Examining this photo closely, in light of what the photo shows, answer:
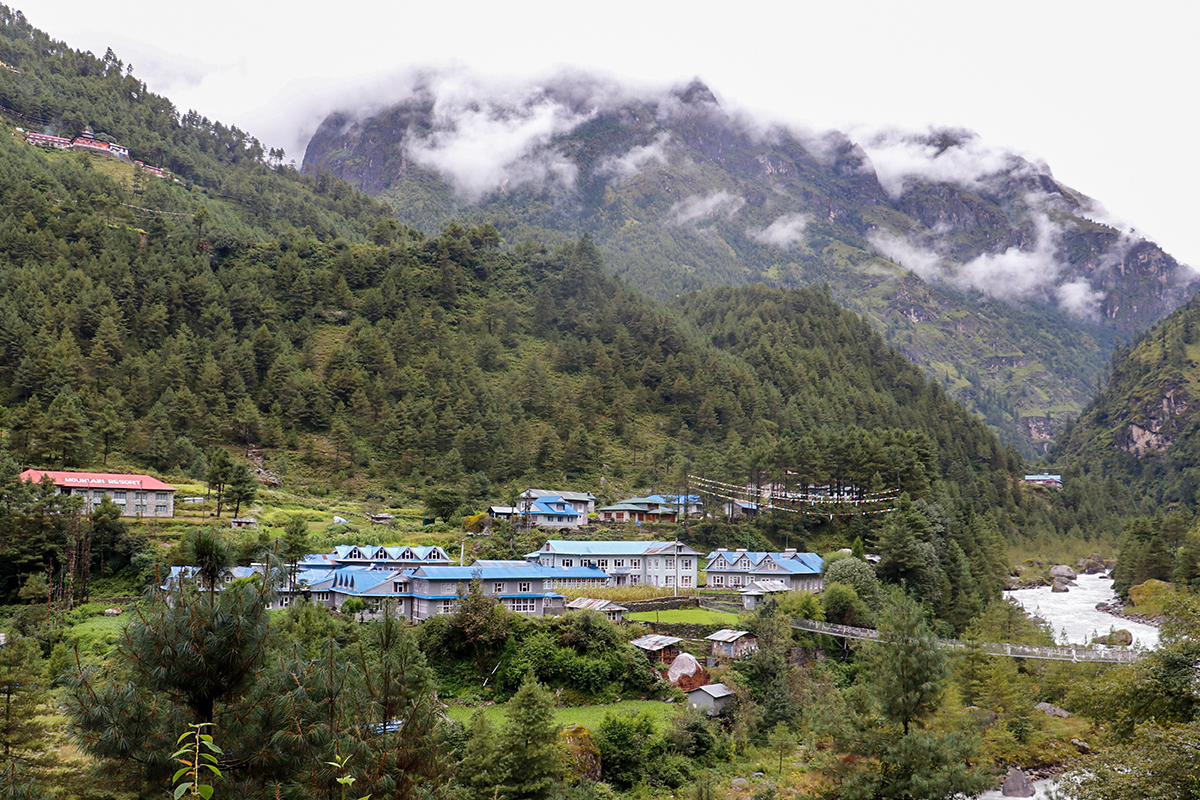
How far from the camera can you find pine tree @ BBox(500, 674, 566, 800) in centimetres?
2483

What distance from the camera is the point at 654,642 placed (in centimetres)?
3809

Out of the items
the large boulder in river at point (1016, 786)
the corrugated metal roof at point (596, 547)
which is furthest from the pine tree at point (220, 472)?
the large boulder in river at point (1016, 786)

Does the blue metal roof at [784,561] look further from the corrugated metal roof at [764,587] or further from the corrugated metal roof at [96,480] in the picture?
the corrugated metal roof at [96,480]

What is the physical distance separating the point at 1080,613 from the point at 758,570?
103 ft

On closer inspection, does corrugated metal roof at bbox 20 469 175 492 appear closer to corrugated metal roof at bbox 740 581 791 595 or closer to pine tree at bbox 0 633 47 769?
pine tree at bbox 0 633 47 769

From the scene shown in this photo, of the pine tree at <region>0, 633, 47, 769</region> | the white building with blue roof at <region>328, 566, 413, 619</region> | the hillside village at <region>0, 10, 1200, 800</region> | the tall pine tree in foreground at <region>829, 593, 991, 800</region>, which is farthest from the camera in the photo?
the white building with blue roof at <region>328, 566, 413, 619</region>

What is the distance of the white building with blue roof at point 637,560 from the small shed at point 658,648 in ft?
36.5

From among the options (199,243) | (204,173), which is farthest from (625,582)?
(204,173)

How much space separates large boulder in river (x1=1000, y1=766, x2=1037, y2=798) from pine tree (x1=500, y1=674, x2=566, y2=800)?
2007cm

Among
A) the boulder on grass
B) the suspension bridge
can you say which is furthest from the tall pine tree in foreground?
the boulder on grass

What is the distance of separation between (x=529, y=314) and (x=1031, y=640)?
70.9m

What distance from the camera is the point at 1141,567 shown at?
67.6 meters

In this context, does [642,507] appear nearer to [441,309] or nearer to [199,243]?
[441,309]

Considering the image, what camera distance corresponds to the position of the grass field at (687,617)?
136 ft
